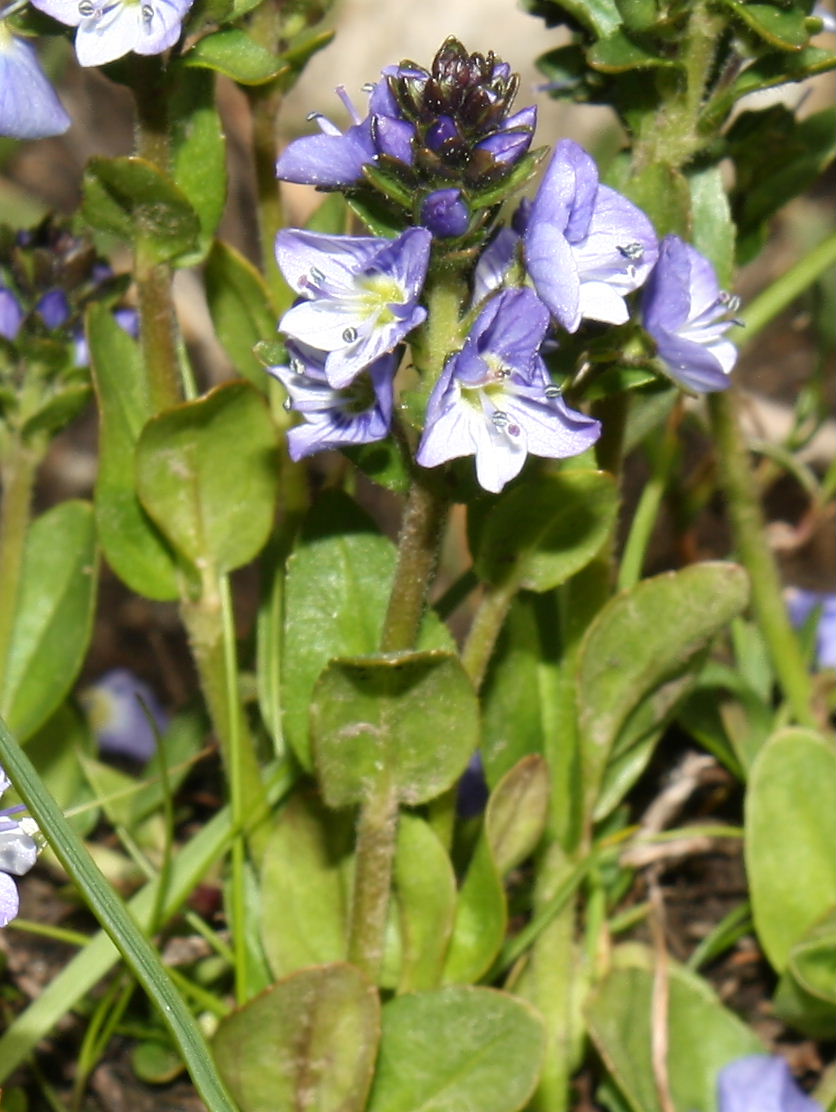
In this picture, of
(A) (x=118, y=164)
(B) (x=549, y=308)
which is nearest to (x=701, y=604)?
(B) (x=549, y=308)

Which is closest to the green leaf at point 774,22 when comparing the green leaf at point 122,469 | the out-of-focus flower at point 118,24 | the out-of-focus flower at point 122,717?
the out-of-focus flower at point 118,24

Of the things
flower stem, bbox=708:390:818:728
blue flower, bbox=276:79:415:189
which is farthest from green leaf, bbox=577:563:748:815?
blue flower, bbox=276:79:415:189

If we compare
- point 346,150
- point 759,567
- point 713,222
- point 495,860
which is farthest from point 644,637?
point 346,150

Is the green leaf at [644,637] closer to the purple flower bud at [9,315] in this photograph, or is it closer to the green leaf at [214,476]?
the green leaf at [214,476]

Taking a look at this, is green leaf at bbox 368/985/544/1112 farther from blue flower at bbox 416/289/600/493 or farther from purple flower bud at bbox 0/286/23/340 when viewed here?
purple flower bud at bbox 0/286/23/340

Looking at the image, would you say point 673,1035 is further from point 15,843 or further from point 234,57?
point 234,57

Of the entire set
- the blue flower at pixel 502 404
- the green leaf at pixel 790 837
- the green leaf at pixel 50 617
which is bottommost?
the green leaf at pixel 790 837

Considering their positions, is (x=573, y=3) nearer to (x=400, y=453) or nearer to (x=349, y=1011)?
(x=400, y=453)
